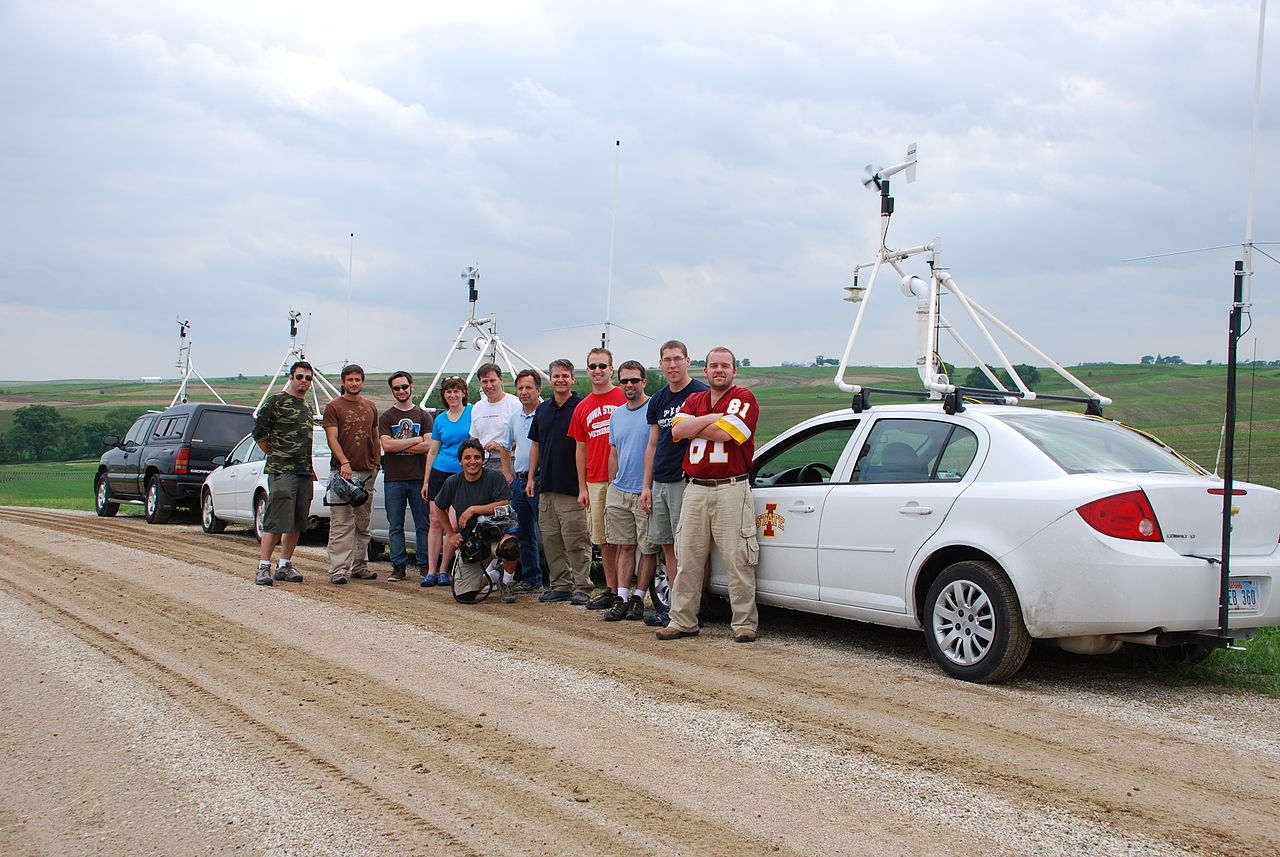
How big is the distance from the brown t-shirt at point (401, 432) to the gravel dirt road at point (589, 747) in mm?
2870

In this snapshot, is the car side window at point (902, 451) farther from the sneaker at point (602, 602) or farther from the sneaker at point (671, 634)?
the sneaker at point (602, 602)

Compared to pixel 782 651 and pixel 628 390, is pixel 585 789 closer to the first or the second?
pixel 782 651

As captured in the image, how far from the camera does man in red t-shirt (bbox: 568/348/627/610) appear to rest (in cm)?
802

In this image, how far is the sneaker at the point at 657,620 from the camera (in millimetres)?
7227

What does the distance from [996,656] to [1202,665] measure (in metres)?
1.65

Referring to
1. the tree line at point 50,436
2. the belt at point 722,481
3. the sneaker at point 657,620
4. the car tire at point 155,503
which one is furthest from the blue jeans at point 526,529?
the tree line at point 50,436

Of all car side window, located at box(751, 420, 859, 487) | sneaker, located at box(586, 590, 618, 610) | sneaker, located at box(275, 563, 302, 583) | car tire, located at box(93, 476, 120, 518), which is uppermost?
car side window, located at box(751, 420, 859, 487)

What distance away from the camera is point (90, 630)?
6863 mm

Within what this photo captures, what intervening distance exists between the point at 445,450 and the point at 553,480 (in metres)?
1.44

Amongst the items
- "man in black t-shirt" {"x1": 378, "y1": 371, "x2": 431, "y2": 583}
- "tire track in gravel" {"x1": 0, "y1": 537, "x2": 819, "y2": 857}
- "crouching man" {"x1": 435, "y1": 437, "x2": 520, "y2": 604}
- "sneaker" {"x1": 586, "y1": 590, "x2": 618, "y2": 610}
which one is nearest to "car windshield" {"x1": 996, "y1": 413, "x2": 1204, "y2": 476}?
"tire track in gravel" {"x1": 0, "y1": 537, "x2": 819, "y2": 857}

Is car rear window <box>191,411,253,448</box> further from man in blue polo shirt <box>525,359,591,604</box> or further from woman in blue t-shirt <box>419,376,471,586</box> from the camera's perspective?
man in blue polo shirt <box>525,359,591,604</box>

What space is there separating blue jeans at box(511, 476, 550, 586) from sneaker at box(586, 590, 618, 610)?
4.34 ft

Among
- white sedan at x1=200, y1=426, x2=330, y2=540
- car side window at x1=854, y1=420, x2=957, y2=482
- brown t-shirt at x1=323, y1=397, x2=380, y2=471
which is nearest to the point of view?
car side window at x1=854, y1=420, x2=957, y2=482

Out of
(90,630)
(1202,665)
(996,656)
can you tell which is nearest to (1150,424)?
(1202,665)
